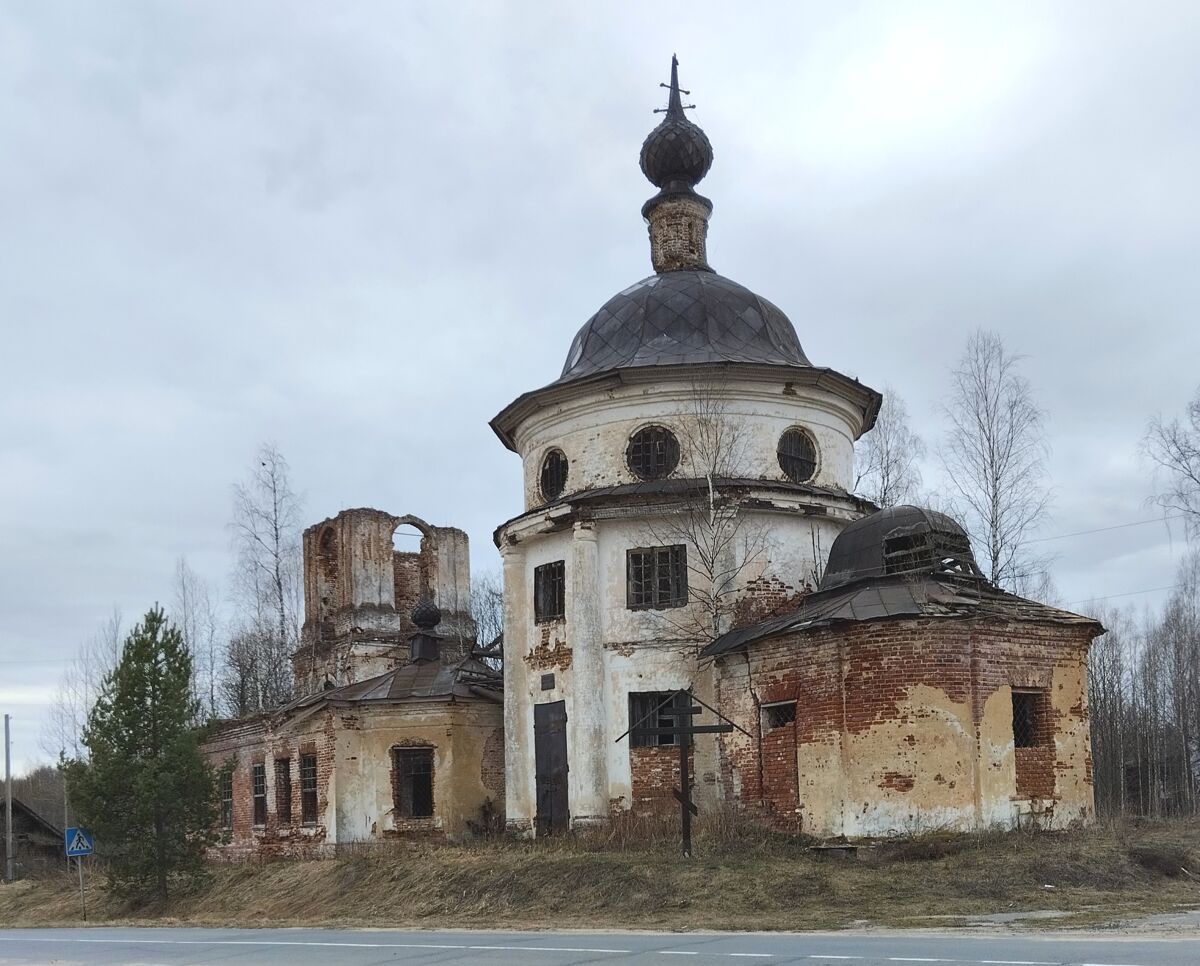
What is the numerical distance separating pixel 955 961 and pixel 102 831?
17.7 meters

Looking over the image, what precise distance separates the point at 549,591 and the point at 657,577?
221cm

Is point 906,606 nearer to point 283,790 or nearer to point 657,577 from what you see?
point 657,577

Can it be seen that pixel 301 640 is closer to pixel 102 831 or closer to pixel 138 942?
pixel 102 831

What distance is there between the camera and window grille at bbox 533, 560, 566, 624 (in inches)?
908

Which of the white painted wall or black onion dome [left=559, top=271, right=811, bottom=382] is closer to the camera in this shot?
the white painted wall

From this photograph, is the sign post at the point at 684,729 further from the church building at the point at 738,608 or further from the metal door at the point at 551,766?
the metal door at the point at 551,766

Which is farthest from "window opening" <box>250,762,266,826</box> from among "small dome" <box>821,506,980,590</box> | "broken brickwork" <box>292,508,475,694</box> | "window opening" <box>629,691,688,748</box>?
"small dome" <box>821,506,980,590</box>

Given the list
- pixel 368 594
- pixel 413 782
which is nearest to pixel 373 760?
pixel 413 782

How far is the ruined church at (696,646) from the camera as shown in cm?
1791

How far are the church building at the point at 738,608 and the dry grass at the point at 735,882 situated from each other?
876 mm

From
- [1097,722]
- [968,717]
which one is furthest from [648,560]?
[1097,722]

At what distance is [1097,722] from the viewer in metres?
39.1

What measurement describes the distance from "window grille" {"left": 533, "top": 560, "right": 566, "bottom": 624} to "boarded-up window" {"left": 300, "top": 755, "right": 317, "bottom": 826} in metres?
6.34

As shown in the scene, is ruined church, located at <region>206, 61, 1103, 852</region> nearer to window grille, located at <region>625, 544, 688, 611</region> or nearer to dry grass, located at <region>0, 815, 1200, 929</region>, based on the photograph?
window grille, located at <region>625, 544, 688, 611</region>
